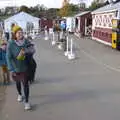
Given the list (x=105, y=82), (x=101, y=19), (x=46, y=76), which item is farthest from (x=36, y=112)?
(x=101, y=19)

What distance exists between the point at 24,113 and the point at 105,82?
4.68 m

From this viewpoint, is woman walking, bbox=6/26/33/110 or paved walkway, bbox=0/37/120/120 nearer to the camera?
paved walkway, bbox=0/37/120/120

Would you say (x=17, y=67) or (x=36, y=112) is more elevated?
(x=17, y=67)

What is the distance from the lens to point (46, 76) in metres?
14.5

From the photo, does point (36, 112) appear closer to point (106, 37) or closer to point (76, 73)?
point (76, 73)

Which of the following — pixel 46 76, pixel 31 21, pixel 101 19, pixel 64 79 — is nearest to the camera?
pixel 64 79

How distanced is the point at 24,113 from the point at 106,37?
26712 millimetres

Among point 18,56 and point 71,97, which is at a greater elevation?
point 18,56

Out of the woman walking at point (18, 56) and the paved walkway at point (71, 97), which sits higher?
the woman walking at point (18, 56)

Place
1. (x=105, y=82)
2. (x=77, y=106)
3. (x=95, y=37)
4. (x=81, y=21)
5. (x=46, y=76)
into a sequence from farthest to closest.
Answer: (x=81, y=21), (x=95, y=37), (x=46, y=76), (x=105, y=82), (x=77, y=106)

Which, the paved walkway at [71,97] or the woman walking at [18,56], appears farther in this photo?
the woman walking at [18,56]

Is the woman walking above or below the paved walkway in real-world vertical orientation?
above

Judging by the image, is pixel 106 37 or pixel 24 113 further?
pixel 106 37

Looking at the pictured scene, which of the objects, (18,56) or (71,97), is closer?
(18,56)
